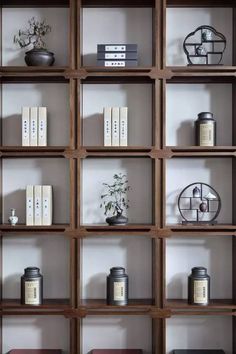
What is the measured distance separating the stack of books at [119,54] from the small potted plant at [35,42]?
326 mm

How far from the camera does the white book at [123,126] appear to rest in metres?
3.31

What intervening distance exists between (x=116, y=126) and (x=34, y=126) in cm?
49

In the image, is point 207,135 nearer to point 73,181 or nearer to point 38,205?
point 73,181

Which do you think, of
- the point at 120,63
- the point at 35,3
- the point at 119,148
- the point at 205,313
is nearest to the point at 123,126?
the point at 119,148

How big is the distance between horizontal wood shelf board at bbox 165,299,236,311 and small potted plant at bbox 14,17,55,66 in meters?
1.63

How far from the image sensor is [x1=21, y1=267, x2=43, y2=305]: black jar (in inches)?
130

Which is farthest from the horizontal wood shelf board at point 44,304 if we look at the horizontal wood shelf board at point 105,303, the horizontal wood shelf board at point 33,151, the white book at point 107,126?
the white book at point 107,126

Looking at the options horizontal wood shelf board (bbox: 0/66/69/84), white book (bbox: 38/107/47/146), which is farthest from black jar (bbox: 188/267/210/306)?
horizontal wood shelf board (bbox: 0/66/69/84)

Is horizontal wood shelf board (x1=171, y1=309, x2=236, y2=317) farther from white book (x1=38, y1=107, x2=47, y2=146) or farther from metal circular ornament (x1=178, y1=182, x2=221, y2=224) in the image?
white book (x1=38, y1=107, x2=47, y2=146)

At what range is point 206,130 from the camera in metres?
3.31

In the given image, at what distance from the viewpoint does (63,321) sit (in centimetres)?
349

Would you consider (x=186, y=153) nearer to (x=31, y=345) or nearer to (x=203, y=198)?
(x=203, y=198)

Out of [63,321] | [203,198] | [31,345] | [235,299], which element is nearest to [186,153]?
[203,198]

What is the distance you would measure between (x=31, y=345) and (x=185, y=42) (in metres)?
2.16
